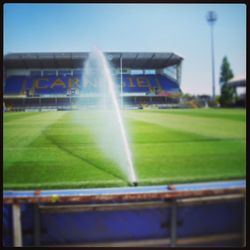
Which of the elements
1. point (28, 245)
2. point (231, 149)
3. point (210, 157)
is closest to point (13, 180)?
point (28, 245)

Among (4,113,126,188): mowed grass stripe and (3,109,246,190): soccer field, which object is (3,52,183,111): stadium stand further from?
(4,113,126,188): mowed grass stripe

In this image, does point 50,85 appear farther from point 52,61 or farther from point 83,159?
point 83,159

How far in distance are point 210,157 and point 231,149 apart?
28.5 inches

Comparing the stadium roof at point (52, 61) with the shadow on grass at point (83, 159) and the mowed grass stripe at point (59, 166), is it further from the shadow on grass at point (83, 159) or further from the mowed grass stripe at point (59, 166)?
the mowed grass stripe at point (59, 166)

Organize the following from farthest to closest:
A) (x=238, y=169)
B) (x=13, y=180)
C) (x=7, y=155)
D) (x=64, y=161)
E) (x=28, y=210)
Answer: (x=7, y=155) < (x=64, y=161) < (x=238, y=169) < (x=13, y=180) < (x=28, y=210)

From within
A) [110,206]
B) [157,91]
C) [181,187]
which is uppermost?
[157,91]

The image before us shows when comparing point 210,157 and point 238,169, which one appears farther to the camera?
point 210,157

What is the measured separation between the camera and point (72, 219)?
73.8 inches

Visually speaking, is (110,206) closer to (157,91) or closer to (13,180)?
(13,180)

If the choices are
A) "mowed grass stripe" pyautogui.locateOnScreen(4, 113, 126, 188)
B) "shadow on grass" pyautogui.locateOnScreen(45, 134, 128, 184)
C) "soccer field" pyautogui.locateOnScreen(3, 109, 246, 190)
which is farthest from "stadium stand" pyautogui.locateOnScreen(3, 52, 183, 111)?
"mowed grass stripe" pyautogui.locateOnScreen(4, 113, 126, 188)

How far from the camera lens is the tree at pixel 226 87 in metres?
18.4

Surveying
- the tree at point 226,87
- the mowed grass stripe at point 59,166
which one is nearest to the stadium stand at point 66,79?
the tree at point 226,87

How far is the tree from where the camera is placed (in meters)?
18.4

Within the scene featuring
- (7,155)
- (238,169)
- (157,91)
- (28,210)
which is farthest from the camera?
(157,91)
